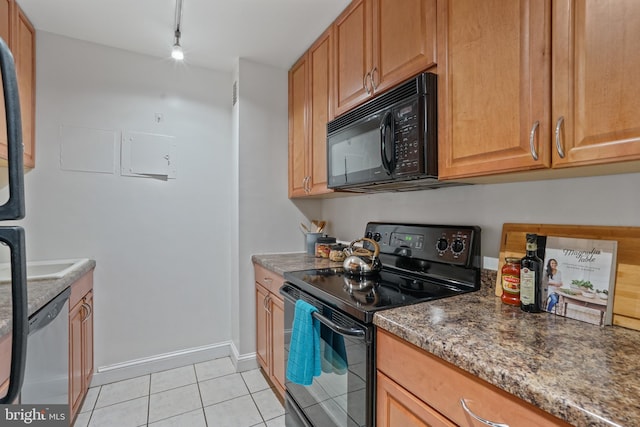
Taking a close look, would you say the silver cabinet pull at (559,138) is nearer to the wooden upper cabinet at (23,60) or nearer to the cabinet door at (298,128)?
the cabinet door at (298,128)

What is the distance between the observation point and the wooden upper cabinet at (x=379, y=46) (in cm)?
129

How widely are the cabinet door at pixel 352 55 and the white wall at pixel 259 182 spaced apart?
2.52ft

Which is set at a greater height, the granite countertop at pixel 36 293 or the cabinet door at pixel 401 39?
the cabinet door at pixel 401 39

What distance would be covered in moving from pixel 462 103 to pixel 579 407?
94 cm

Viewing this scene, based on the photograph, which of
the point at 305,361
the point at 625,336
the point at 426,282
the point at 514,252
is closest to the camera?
the point at 625,336

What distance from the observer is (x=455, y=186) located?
5.02 ft

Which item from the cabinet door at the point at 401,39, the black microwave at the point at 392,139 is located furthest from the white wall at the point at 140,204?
the cabinet door at the point at 401,39

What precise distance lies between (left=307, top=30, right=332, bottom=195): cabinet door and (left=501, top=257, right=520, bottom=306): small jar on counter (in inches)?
43.3

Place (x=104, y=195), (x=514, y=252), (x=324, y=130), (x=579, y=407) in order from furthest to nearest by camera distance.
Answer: (x=104, y=195)
(x=324, y=130)
(x=514, y=252)
(x=579, y=407)

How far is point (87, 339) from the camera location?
6.54 feet

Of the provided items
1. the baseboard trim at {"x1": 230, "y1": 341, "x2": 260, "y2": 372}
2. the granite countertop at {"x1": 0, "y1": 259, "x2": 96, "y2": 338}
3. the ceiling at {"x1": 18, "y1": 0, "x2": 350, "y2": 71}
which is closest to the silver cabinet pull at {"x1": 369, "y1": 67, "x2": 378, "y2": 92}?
the ceiling at {"x1": 18, "y1": 0, "x2": 350, "y2": 71}

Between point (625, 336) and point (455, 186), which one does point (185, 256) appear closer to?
point (455, 186)

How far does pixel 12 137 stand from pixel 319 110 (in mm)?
1690

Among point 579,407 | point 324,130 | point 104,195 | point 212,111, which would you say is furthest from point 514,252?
point 104,195
